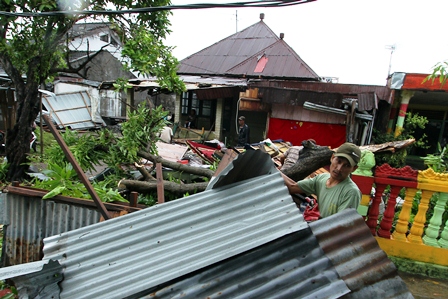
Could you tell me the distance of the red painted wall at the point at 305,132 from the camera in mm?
11680

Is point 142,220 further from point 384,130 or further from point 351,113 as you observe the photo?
point 384,130

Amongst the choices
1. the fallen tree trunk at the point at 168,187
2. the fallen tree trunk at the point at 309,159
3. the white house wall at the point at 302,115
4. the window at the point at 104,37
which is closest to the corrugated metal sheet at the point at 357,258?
the fallen tree trunk at the point at 309,159

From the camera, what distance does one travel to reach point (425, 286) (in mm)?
3096

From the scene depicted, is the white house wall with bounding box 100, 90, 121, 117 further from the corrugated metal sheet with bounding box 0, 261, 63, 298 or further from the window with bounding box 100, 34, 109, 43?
the corrugated metal sheet with bounding box 0, 261, 63, 298

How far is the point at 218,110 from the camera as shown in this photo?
14.6 metres

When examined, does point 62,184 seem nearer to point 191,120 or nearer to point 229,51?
point 191,120

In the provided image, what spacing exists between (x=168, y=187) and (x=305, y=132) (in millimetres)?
9321

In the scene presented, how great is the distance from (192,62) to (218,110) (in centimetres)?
596

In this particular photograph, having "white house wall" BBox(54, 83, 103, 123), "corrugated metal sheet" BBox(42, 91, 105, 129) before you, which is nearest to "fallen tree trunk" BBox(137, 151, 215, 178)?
"corrugated metal sheet" BBox(42, 91, 105, 129)

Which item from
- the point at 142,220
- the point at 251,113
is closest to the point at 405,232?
the point at 142,220

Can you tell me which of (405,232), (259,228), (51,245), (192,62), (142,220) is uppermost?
(192,62)

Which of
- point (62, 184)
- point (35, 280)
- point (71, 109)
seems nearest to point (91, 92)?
point (71, 109)

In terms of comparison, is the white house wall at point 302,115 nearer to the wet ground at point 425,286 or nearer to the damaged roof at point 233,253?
the wet ground at point 425,286

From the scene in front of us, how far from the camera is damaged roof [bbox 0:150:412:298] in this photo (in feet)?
5.25
